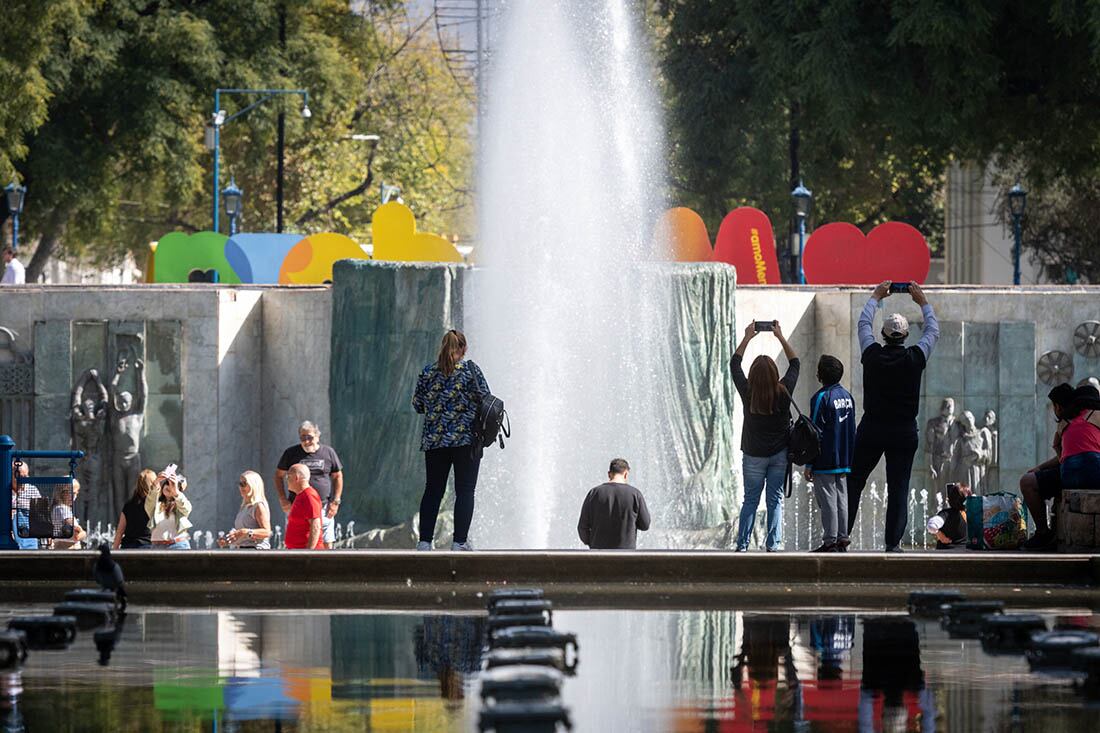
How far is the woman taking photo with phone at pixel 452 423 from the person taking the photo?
13.3 meters

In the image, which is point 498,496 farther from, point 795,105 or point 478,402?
point 795,105

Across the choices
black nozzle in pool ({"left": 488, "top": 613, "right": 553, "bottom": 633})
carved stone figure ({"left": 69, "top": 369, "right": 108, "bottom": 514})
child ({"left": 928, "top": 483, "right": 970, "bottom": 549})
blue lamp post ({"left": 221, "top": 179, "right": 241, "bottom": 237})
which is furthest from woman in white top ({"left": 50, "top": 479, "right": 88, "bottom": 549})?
blue lamp post ({"left": 221, "top": 179, "right": 241, "bottom": 237})

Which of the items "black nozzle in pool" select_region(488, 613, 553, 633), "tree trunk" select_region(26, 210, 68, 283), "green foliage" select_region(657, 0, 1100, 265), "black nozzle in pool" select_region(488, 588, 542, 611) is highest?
"green foliage" select_region(657, 0, 1100, 265)

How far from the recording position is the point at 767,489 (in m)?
13.8

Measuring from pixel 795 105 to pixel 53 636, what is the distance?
93.8ft

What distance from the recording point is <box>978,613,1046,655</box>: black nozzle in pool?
9.76 m

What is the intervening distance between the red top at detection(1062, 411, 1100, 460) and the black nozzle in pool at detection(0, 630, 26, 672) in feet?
22.3

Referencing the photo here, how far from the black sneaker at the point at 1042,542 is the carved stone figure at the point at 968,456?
28.0ft

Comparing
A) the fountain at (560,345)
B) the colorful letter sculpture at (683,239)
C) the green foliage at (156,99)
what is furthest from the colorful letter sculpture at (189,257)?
the fountain at (560,345)

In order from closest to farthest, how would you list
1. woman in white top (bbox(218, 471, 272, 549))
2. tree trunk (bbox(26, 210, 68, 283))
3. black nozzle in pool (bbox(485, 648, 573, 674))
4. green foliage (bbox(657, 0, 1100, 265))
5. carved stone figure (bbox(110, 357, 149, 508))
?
black nozzle in pool (bbox(485, 648, 573, 674)) → woman in white top (bbox(218, 471, 272, 549)) → carved stone figure (bbox(110, 357, 149, 508)) → green foliage (bbox(657, 0, 1100, 265)) → tree trunk (bbox(26, 210, 68, 283))

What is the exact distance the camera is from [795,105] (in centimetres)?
3722

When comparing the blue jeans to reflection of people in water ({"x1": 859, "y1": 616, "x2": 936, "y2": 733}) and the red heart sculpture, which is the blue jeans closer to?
reflection of people in water ({"x1": 859, "y1": 616, "x2": 936, "y2": 733})

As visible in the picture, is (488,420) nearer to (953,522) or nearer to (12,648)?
(953,522)

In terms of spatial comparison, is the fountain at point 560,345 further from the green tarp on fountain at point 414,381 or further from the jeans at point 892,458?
the jeans at point 892,458
